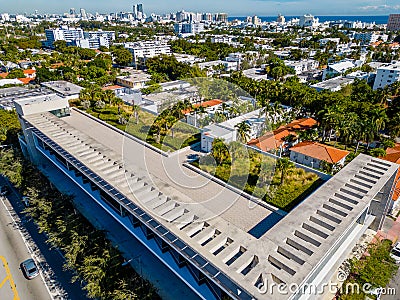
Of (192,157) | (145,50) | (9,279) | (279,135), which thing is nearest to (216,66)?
(145,50)

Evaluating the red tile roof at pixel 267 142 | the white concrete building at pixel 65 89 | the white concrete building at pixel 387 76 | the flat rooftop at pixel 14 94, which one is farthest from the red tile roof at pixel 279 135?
the flat rooftop at pixel 14 94

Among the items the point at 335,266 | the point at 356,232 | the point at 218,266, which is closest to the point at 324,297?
the point at 335,266

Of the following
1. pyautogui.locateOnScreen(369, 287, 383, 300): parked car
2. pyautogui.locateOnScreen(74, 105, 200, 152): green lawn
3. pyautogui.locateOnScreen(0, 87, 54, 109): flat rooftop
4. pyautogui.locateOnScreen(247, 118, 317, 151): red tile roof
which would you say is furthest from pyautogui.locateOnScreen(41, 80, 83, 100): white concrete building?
pyautogui.locateOnScreen(369, 287, 383, 300): parked car

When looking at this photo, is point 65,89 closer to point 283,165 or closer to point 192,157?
point 192,157

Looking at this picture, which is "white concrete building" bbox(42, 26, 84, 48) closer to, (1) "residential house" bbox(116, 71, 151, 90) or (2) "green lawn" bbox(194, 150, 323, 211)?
(1) "residential house" bbox(116, 71, 151, 90)

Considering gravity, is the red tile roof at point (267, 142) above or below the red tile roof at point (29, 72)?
below

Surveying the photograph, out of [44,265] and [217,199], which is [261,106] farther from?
[44,265]

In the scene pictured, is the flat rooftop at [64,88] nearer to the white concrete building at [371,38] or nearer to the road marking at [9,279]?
the road marking at [9,279]

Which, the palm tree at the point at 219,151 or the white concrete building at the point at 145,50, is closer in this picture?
the palm tree at the point at 219,151
